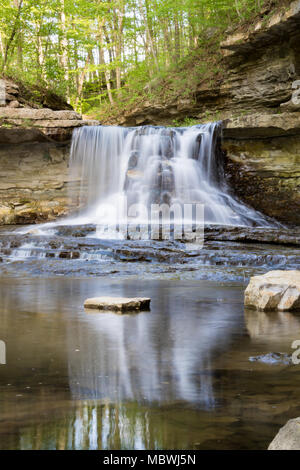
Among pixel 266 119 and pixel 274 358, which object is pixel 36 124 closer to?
pixel 266 119

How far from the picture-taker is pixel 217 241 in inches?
403

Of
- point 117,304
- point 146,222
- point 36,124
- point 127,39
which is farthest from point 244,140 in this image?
point 127,39

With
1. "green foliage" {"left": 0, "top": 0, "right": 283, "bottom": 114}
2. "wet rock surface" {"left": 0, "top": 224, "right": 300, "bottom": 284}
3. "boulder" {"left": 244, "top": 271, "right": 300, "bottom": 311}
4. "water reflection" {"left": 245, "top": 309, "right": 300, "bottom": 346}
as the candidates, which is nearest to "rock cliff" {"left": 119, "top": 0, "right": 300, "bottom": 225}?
"green foliage" {"left": 0, "top": 0, "right": 283, "bottom": 114}

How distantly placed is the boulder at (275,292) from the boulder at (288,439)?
3.19 metres

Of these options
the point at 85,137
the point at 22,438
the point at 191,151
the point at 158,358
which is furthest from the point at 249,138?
the point at 22,438

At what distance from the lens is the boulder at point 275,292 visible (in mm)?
4867

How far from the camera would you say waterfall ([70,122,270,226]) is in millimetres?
14906

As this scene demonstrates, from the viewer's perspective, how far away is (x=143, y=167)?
15445 mm

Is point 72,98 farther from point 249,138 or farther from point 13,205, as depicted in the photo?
point 249,138

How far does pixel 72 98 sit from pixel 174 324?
23482 mm

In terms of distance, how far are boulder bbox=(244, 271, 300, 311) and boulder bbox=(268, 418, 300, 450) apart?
125 inches

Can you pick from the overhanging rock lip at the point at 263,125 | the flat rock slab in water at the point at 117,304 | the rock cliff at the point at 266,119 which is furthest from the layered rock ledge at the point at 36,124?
the flat rock slab in water at the point at 117,304

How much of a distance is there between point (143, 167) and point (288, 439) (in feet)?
46.2
